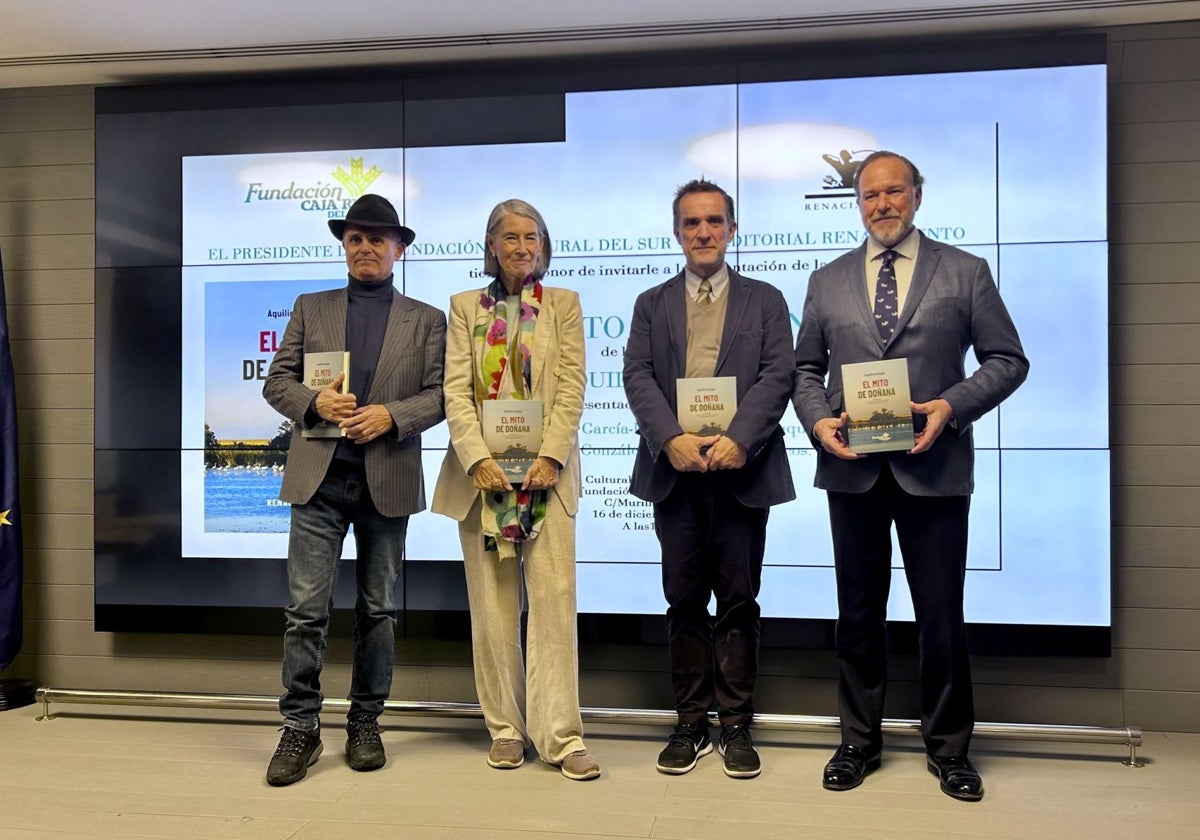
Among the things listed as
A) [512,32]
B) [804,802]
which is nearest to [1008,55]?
[512,32]

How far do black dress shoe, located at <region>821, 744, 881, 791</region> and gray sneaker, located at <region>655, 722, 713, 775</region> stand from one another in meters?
0.36

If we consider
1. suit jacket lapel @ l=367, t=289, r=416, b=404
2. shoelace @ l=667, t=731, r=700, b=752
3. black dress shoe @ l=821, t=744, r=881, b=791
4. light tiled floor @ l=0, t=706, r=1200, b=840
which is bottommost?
light tiled floor @ l=0, t=706, r=1200, b=840

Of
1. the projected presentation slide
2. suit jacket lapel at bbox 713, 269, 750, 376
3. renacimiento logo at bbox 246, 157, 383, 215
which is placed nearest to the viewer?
suit jacket lapel at bbox 713, 269, 750, 376

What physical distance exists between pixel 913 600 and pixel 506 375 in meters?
1.32

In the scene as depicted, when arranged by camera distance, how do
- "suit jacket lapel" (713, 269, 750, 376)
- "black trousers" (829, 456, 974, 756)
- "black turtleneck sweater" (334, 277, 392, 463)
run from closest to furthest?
"black trousers" (829, 456, 974, 756) → "suit jacket lapel" (713, 269, 750, 376) → "black turtleneck sweater" (334, 277, 392, 463)

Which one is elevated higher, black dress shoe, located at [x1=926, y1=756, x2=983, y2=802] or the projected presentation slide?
the projected presentation slide

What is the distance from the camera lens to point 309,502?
2.80m

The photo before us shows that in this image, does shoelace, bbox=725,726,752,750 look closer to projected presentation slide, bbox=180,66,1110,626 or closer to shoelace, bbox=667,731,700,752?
shoelace, bbox=667,731,700,752

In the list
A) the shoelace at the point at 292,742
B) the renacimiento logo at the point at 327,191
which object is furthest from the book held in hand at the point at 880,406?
the renacimiento logo at the point at 327,191

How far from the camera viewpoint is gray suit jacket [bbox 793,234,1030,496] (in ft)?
8.54

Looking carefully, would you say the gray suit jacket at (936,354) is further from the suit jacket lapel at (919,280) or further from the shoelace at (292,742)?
the shoelace at (292,742)

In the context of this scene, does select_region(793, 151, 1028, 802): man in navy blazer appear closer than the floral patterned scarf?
Yes

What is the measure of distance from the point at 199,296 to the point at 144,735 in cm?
161

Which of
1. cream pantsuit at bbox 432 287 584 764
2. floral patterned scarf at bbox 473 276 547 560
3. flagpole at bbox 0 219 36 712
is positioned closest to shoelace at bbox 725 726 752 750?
cream pantsuit at bbox 432 287 584 764
